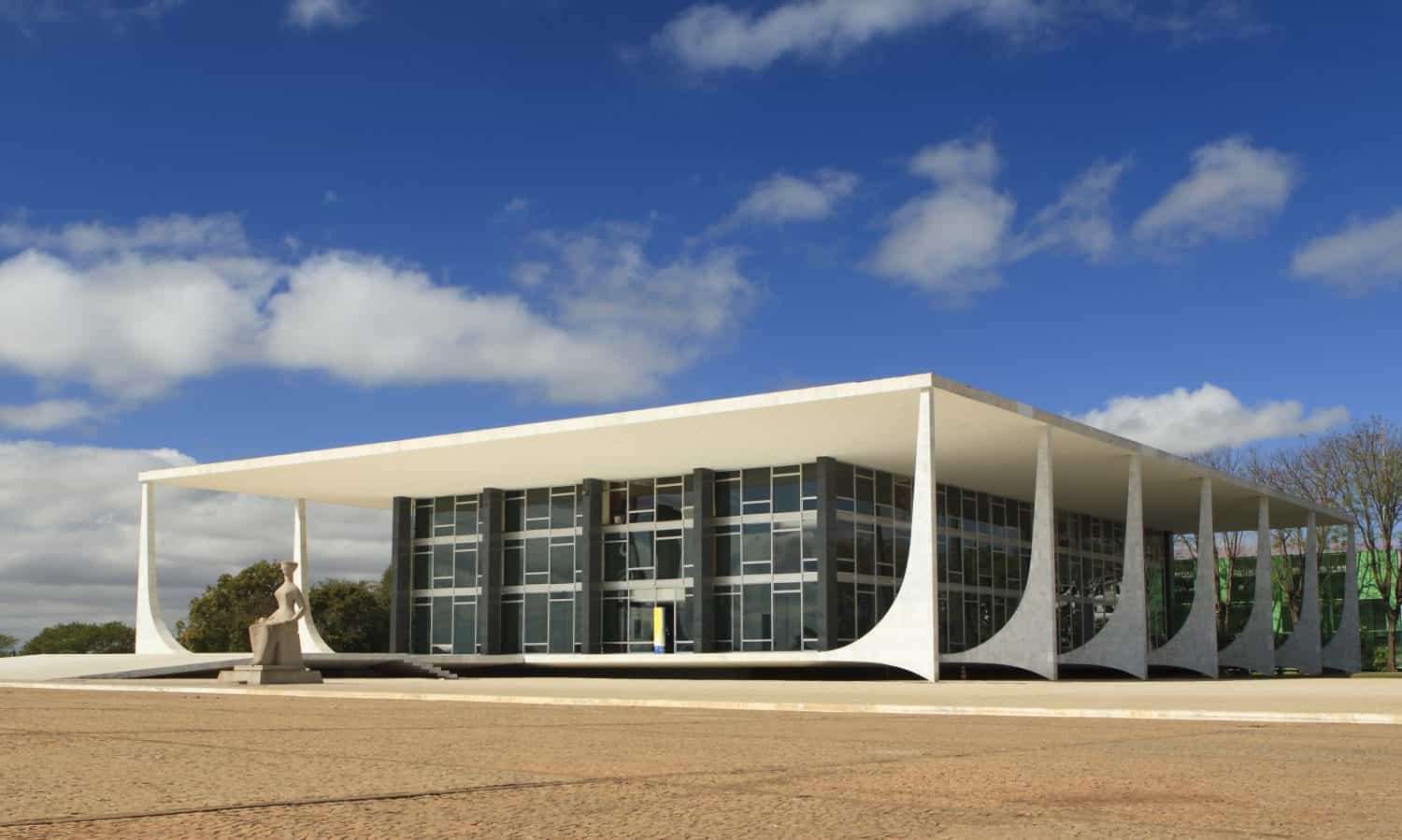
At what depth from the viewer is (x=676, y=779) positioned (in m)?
6.78

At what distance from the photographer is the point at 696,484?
43.9 metres

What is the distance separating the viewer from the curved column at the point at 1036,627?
35.6m

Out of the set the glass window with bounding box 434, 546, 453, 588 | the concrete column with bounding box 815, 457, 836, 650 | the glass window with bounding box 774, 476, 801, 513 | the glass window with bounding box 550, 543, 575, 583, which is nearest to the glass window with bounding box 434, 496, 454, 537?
the glass window with bounding box 434, 546, 453, 588

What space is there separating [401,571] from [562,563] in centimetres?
849

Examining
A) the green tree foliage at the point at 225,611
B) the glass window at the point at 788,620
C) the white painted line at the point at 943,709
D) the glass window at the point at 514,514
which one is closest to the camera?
the white painted line at the point at 943,709

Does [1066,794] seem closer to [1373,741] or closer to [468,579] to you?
[1373,741]

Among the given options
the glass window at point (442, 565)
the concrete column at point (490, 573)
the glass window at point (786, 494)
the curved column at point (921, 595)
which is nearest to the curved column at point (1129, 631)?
the curved column at point (921, 595)

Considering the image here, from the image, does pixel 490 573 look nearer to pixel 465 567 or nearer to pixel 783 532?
pixel 465 567

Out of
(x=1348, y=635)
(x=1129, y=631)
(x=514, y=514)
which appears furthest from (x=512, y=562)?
(x=1348, y=635)

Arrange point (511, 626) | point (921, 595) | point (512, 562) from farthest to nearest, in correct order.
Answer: point (512, 562)
point (511, 626)
point (921, 595)

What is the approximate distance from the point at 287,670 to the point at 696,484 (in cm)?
1830

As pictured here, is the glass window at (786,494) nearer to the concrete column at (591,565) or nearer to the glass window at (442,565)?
the concrete column at (591,565)

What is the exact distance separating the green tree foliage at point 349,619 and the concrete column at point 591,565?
22.0m

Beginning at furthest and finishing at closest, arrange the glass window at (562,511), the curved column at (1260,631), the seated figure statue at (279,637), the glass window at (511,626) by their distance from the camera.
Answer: the curved column at (1260,631)
the glass window at (511,626)
the glass window at (562,511)
the seated figure statue at (279,637)
